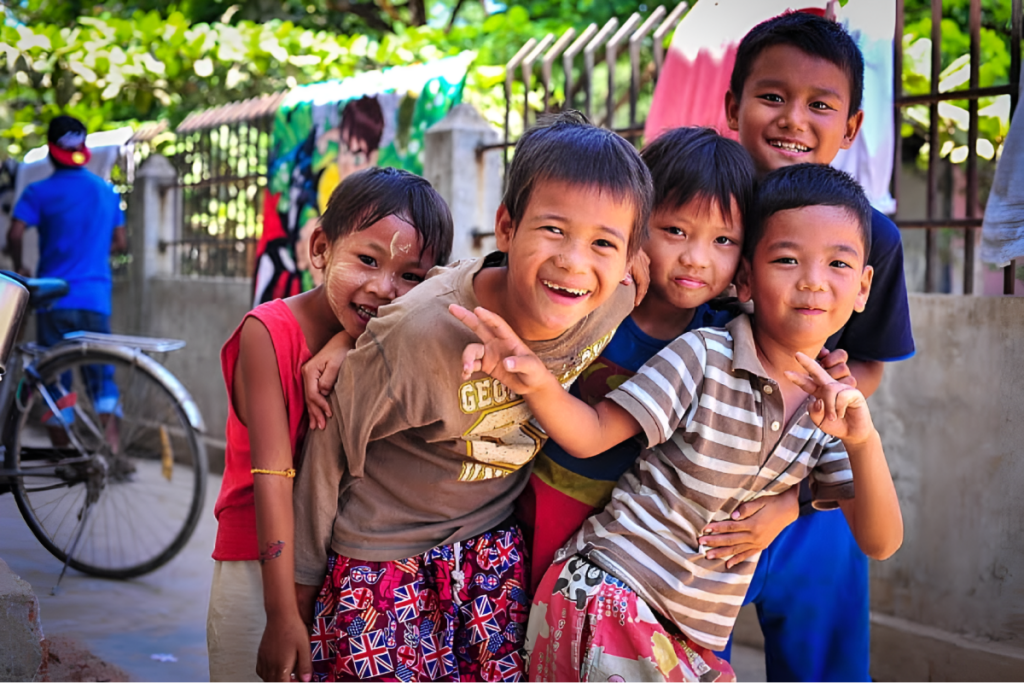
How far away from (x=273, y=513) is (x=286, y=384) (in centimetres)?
26

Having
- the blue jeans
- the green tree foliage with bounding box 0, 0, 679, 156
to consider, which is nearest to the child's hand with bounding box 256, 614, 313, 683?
the blue jeans

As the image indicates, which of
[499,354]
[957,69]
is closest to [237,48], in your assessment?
[957,69]

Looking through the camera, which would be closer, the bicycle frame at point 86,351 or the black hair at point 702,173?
the black hair at point 702,173

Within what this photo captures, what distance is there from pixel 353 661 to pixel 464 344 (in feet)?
2.14

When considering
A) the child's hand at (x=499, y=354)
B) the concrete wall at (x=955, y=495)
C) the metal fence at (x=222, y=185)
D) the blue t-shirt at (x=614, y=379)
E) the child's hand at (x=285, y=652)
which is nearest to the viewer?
the child's hand at (x=499, y=354)

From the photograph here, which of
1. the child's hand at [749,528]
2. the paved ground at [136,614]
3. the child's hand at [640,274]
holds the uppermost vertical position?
the child's hand at [640,274]

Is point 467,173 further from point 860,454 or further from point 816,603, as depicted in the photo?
point 860,454

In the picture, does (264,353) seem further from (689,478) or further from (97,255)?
(97,255)

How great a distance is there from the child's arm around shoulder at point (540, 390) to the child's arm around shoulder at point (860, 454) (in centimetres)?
33

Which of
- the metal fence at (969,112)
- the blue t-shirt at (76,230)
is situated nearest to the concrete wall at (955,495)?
the metal fence at (969,112)

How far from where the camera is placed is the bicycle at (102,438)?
3625 mm

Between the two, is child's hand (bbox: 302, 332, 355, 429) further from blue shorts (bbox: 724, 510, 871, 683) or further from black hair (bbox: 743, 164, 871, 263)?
blue shorts (bbox: 724, 510, 871, 683)

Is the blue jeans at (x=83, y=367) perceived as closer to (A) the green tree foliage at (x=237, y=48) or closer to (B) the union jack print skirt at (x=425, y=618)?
→ (A) the green tree foliage at (x=237, y=48)

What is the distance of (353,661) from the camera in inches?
67.5
